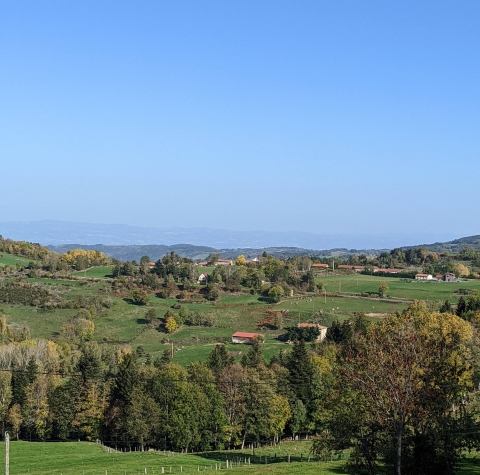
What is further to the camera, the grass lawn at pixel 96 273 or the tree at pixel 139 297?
the grass lawn at pixel 96 273

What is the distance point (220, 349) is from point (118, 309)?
157 feet

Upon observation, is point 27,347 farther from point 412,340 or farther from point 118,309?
point 412,340

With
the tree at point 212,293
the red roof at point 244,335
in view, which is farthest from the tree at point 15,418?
the tree at point 212,293

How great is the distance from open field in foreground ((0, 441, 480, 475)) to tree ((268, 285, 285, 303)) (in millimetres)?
60013

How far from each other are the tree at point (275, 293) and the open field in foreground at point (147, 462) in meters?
60.0

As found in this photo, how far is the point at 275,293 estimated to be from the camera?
363 ft

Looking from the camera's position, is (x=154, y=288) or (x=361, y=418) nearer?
(x=361, y=418)

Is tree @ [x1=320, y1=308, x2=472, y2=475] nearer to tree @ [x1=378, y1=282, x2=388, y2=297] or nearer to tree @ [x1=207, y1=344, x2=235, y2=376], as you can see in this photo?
tree @ [x1=207, y1=344, x2=235, y2=376]

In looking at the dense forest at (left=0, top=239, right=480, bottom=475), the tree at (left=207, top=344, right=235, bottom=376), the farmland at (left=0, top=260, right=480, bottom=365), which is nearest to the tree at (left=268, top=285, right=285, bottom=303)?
the dense forest at (left=0, top=239, right=480, bottom=475)

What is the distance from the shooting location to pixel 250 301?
4400 inches

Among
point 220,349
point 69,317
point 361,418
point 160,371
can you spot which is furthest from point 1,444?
point 69,317

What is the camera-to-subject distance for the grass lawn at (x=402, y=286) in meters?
104

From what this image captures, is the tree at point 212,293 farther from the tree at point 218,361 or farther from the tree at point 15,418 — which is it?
the tree at point 15,418

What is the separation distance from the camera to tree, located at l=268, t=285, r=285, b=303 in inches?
4348
